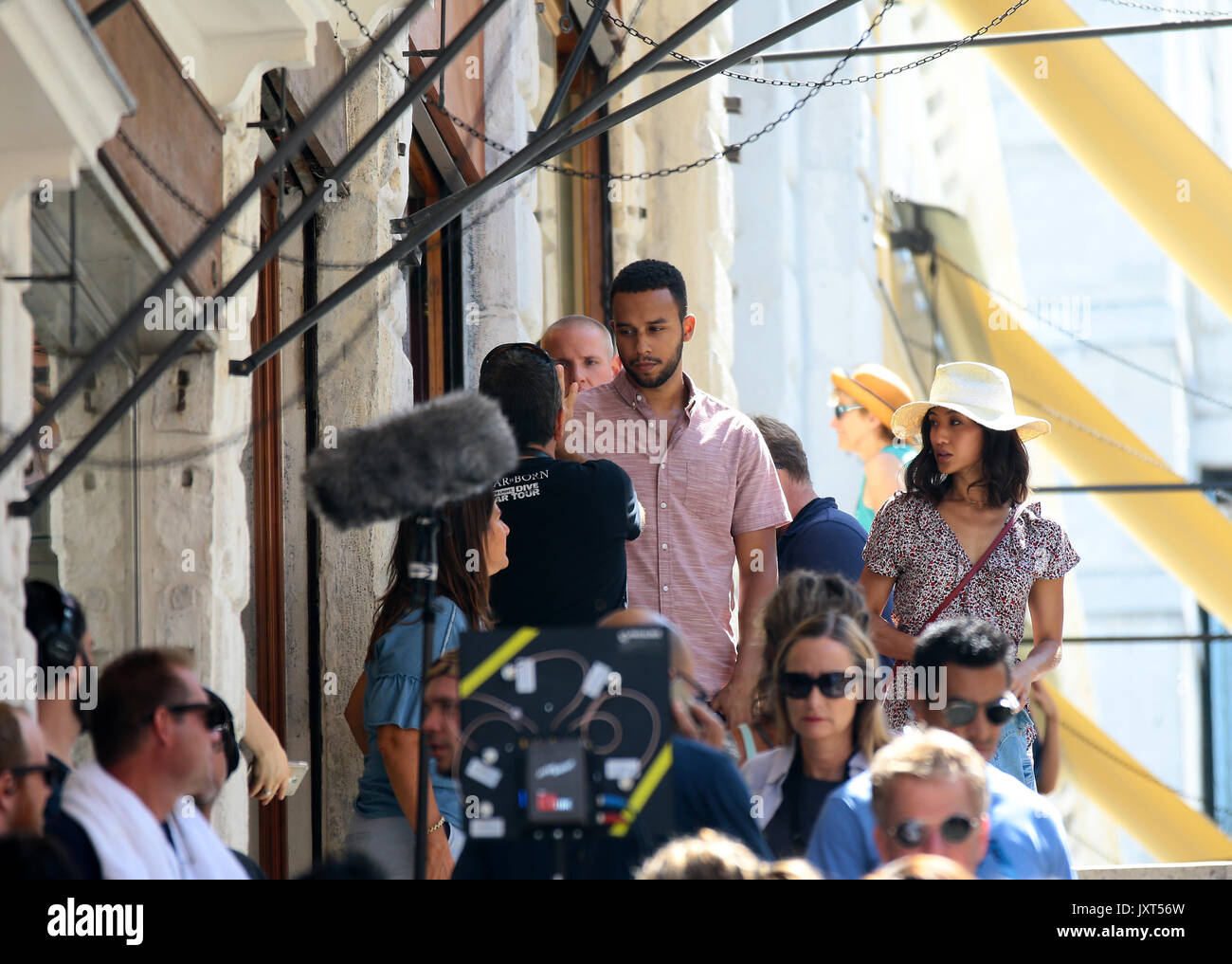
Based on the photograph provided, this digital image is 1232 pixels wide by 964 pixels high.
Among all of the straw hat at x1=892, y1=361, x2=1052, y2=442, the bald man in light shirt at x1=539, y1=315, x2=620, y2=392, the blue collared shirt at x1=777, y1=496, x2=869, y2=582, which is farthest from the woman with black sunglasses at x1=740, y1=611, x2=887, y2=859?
the bald man in light shirt at x1=539, y1=315, x2=620, y2=392

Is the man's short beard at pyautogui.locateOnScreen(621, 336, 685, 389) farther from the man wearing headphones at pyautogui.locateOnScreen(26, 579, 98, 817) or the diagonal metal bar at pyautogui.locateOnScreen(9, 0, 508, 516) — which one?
the man wearing headphones at pyautogui.locateOnScreen(26, 579, 98, 817)

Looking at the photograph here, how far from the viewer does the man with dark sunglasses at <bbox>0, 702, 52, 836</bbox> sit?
3188 millimetres

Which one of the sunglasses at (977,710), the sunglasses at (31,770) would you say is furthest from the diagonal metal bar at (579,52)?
the sunglasses at (31,770)

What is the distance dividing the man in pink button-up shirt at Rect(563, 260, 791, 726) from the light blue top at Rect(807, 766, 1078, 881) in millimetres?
1640

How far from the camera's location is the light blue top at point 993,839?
12.4ft

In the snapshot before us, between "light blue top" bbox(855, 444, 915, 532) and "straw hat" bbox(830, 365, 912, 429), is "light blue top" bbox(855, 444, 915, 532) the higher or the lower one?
the lower one

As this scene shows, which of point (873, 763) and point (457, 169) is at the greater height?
point (457, 169)

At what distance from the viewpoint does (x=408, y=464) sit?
11.6ft

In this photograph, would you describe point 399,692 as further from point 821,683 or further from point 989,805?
point 989,805

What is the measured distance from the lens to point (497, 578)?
5.04 m
